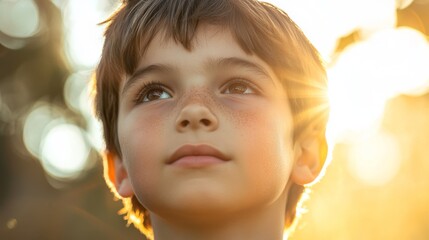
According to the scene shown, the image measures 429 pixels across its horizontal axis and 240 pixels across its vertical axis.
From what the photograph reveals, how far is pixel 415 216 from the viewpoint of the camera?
458 inches

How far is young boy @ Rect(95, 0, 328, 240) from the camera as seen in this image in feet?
10.5

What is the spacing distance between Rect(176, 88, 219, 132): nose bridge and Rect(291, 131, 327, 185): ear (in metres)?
0.60

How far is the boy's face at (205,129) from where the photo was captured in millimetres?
3188

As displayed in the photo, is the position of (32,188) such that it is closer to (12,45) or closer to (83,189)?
(83,189)

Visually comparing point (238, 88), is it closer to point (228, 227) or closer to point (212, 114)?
point (212, 114)

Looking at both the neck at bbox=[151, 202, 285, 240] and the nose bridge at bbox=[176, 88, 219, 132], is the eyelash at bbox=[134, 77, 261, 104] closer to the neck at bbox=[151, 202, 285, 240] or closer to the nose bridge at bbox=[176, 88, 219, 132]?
the nose bridge at bbox=[176, 88, 219, 132]

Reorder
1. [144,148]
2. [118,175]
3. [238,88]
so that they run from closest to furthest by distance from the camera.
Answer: [144,148]
[238,88]
[118,175]

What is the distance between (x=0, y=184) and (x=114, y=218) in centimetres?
364

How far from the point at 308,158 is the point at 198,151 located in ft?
2.56

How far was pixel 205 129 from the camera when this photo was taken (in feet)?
10.5

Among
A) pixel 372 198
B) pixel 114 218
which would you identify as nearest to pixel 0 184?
pixel 114 218

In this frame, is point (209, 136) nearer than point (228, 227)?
Yes

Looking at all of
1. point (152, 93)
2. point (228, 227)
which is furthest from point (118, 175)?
point (228, 227)

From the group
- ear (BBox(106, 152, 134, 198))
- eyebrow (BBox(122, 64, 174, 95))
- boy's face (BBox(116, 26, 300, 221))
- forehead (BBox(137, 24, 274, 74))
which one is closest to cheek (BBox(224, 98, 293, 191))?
boy's face (BBox(116, 26, 300, 221))
